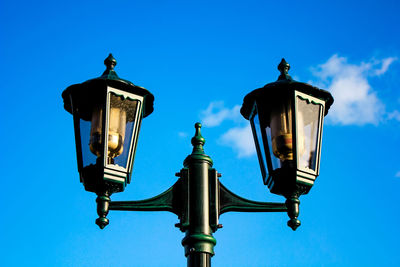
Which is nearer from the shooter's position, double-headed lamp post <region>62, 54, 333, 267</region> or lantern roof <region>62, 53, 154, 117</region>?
double-headed lamp post <region>62, 54, 333, 267</region>

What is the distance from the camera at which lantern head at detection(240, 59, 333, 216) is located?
13.9 ft

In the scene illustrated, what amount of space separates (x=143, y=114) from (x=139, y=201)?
0.64 m

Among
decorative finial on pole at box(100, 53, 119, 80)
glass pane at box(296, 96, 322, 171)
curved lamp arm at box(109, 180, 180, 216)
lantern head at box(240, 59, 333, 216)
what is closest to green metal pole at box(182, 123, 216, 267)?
curved lamp arm at box(109, 180, 180, 216)

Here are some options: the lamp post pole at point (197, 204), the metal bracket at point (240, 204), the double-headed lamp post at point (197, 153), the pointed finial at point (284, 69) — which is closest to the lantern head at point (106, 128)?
the double-headed lamp post at point (197, 153)

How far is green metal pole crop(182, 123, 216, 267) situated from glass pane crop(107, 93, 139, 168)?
0.49 meters

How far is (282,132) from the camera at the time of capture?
4.34 meters

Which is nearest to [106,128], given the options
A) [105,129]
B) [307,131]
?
[105,129]

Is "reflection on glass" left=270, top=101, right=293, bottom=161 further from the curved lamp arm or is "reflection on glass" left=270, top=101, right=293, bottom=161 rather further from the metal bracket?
the curved lamp arm

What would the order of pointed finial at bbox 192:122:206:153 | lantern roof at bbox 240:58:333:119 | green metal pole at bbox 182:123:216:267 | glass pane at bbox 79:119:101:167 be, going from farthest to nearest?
1. pointed finial at bbox 192:122:206:153
2. lantern roof at bbox 240:58:333:119
3. glass pane at bbox 79:119:101:167
4. green metal pole at bbox 182:123:216:267

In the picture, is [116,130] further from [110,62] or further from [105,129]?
[110,62]

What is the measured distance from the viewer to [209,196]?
169 inches

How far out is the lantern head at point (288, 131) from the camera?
4.25 m

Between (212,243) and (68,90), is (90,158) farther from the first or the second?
(212,243)

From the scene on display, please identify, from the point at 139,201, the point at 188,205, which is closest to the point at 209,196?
the point at 188,205
